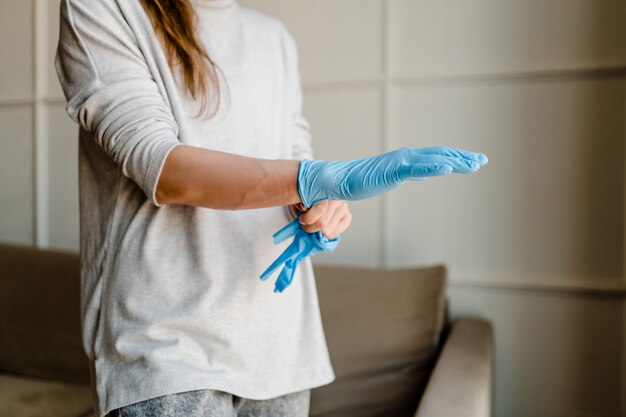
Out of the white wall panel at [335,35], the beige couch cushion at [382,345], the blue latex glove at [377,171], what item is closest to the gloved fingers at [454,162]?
the blue latex glove at [377,171]

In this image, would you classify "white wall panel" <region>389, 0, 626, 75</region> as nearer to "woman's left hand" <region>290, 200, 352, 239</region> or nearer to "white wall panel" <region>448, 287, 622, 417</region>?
"white wall panel" <region>448, 287, 622, 417</region>

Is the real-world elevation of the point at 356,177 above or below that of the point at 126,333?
above

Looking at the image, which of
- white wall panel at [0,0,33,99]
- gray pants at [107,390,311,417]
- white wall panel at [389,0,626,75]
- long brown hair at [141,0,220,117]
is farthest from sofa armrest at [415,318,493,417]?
white wall panel at [0,0,33,99]

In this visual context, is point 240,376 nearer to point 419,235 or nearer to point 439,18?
point 419,235

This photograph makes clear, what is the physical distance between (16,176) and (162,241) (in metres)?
1.78

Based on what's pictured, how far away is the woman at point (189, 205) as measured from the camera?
24.7 inches

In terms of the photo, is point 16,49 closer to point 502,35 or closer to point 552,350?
point 502,35

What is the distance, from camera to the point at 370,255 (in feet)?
5.88

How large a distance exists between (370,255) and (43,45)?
145 centimetres

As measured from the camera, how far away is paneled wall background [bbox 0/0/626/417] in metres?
1.54

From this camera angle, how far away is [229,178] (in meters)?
0.62

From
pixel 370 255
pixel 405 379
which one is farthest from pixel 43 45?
pixel 405 379

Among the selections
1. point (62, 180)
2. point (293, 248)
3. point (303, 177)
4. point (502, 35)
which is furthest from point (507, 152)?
point (62, 180)

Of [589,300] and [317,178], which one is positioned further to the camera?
[589,300]
